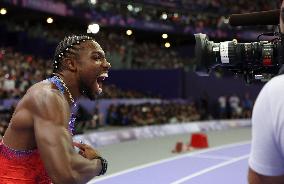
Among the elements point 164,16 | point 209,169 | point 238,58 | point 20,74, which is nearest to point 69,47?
point 238,58

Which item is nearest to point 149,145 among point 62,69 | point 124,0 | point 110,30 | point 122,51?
point 124,0

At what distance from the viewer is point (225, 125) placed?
56.4ft

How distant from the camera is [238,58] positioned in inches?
85.7

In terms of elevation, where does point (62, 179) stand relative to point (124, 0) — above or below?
below

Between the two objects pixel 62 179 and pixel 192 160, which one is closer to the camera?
pixel 62 179

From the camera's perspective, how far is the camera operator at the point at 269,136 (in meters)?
1.25

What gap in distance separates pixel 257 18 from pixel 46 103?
1010 millimetres

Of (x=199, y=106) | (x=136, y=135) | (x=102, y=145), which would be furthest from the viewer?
(x=199, y=106)

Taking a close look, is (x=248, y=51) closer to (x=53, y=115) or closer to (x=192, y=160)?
(x=53, y=115)

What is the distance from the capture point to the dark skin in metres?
1.99

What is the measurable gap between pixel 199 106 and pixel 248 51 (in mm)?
17348

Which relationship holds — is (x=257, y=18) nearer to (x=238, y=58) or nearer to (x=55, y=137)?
(x=238, y=58)

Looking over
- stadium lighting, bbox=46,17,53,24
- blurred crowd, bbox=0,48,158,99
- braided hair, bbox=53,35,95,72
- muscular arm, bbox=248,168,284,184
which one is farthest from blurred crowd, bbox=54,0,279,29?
muscular arm, bbox=248,168,284,184

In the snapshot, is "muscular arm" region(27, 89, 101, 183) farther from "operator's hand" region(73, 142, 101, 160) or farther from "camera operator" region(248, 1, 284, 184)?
"camera operator" region(248, 1, 284, 184)
